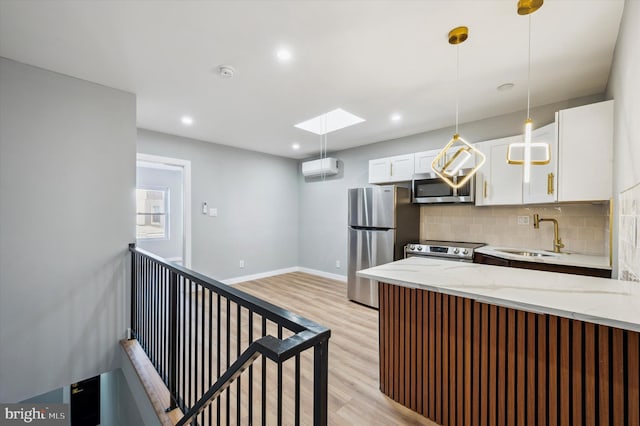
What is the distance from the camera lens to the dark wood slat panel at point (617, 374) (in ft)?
3.80

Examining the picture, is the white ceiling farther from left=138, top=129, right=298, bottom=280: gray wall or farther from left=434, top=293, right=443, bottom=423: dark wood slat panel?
left=434, top=293, right=443, bottom=423: dark wood slat panel

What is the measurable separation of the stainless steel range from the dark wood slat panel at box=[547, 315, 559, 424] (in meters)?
1.85

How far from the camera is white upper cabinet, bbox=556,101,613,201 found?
2.21 metres

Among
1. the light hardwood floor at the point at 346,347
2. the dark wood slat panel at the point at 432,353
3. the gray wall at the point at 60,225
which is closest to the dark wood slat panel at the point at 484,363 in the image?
the dark wood slat panel at the point at 432,353

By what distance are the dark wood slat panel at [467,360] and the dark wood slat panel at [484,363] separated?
57 millimetres

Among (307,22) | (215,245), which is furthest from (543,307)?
(215,245)

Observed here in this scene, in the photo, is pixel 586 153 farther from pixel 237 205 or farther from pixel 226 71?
pixel 237 205

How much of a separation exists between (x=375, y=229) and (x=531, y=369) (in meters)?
2.56

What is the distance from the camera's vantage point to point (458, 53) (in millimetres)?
2096

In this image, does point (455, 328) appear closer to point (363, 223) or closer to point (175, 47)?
point (363, 223)

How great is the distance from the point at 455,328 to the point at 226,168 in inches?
171

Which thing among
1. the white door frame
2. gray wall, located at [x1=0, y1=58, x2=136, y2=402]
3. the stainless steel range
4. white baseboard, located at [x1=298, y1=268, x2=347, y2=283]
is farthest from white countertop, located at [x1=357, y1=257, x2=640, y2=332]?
the white door frame

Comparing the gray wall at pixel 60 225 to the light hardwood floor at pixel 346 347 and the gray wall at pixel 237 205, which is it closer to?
the gray wall at pixel 237 205

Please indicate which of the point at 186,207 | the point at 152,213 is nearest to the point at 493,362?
the point at 186,207
